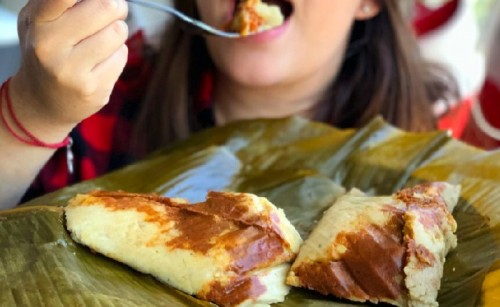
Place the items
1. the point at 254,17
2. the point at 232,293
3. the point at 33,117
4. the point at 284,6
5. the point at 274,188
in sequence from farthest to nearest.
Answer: the point at 284,6, the point at 254,17, the point at 274,188, the point at 33,117, the point at 232,293

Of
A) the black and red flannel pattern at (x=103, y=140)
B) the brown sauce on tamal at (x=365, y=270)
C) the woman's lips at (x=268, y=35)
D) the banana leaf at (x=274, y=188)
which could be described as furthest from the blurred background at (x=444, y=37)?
the brown sauce on tamal at (x=365, y=270)

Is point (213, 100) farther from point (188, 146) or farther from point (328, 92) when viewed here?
point (188, 146)

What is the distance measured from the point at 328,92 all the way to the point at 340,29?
0.81 ft

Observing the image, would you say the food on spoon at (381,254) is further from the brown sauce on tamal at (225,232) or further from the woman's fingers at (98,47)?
the woman's fingers at (98,47)

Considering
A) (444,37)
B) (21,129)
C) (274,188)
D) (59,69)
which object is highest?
(59,69)

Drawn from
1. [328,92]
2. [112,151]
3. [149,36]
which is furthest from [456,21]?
[112,151]

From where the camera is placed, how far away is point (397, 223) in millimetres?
1068

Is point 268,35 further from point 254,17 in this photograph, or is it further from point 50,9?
point 50,9

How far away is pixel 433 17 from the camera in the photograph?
115 inches

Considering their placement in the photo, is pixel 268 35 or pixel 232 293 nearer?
pixel 232 293

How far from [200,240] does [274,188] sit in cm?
37

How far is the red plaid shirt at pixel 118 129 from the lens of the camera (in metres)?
1.61

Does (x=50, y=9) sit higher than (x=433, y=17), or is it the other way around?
(x=50, y=9)

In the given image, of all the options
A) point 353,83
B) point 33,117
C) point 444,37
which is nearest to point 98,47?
point 33,117
